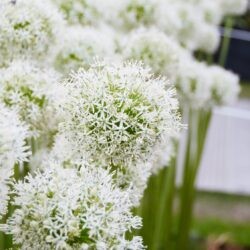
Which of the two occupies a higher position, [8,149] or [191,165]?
[8,149]

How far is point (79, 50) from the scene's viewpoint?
38.3 inches

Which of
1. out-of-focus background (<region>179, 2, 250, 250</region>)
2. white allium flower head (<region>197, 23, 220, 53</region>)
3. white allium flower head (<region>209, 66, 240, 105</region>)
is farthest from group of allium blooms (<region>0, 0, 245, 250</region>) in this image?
out-of-focus background (<region>179, 2, 250, 250</region>)

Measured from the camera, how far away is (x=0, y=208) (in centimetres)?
57

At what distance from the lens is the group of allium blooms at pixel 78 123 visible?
Result: 565 millimetres

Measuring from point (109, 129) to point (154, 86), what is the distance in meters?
0.06

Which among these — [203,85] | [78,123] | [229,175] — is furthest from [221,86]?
[229,175]

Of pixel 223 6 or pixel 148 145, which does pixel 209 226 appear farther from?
pixel 148 145

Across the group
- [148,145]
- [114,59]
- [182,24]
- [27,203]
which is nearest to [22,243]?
[27,203]

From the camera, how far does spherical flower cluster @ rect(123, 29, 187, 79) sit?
1.02 meters

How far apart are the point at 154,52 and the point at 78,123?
400mm

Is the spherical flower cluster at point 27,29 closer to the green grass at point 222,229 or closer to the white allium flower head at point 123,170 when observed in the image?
the white allium flower head at point 123,170

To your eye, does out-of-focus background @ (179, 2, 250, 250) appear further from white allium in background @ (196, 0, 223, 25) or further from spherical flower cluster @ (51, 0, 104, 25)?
spherical flower cluster @ (51, 0, 104, 25)

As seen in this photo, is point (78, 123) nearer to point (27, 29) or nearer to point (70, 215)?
point (70, 215)

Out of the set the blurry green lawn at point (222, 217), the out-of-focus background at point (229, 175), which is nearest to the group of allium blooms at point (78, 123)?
the out-of-focus background at point (229, 175)
